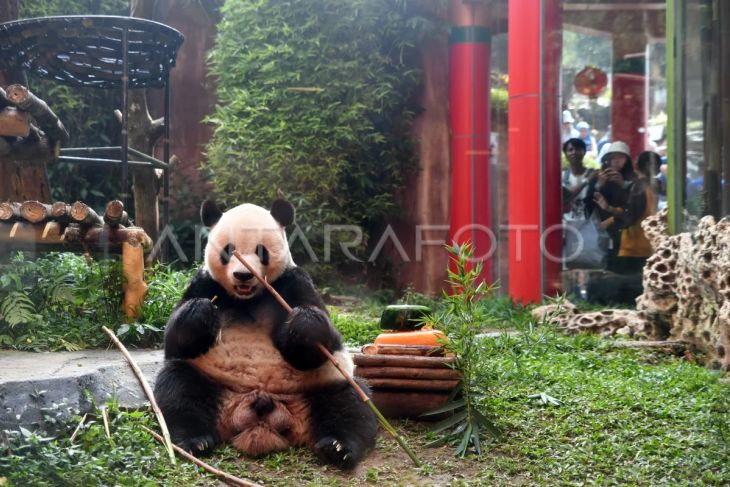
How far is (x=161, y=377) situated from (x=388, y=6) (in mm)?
6569

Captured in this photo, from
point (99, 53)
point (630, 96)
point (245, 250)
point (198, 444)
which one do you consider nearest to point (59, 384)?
point (198, 444)

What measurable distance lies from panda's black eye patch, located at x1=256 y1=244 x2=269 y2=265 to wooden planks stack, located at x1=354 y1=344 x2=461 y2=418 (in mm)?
774

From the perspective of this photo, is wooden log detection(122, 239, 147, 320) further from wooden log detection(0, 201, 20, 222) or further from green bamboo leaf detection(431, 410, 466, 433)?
green bamboo leaf detection(431, 410, 466, 433)

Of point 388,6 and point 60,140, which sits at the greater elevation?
point 388,6

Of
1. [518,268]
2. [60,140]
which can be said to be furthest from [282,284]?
[518,268]

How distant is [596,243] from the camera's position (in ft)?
27.2

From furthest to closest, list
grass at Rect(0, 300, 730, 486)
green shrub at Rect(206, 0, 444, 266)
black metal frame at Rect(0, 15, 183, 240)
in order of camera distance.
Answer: green shrub at Rect(206, 0, 444, 266) < black metal frame at Rect(0, 15, 183, 240) < grass at Rect(0, 300, 730, 486)

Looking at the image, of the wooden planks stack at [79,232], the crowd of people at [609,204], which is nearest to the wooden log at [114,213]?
the wooden planks stack at [79,232]

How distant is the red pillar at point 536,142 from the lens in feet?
27.2

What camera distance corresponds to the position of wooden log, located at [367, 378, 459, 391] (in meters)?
4.18

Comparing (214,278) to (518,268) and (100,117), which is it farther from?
(100,117)

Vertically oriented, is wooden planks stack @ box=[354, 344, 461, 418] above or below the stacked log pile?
below

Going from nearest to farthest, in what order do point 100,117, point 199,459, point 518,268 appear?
point 199,459 → point 518,268 → point 100,117

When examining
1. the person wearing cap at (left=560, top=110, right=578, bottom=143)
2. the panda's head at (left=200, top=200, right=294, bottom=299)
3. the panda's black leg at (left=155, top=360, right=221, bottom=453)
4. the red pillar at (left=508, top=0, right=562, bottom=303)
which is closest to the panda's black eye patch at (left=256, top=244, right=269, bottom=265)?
the panda's head at (left=200, top=200, right=294, bottom=299)
